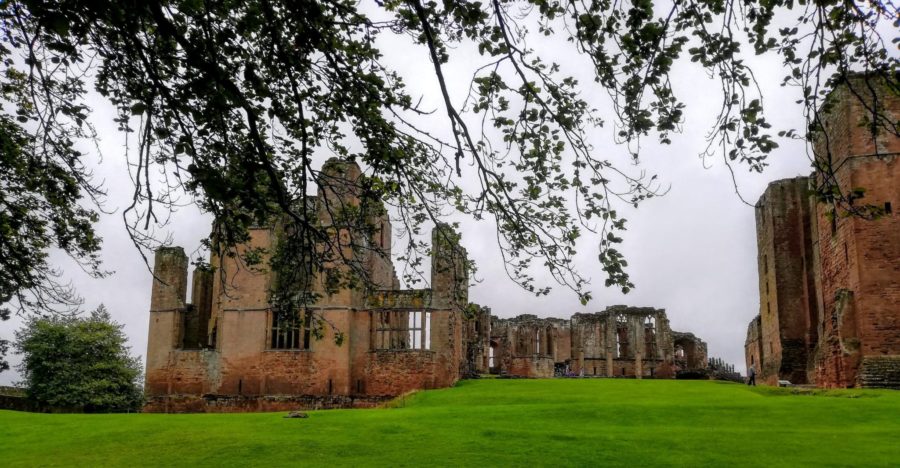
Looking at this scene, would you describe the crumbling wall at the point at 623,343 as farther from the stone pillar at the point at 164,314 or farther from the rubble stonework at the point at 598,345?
the stone pillar at the point at 164,314

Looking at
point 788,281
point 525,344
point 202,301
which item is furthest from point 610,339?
point 202,301

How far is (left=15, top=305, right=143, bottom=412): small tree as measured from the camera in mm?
39219

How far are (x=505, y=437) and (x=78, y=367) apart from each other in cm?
3473

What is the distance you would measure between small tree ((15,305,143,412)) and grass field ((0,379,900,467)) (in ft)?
71.1

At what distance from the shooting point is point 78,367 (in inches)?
1590

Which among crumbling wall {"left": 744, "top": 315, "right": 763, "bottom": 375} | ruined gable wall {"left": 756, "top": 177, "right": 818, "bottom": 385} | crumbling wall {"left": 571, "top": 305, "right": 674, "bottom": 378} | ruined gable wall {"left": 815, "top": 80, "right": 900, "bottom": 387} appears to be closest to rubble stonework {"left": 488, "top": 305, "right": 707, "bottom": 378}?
crumbling wall {"left": 571, "top": 305, "right": 674, "bottom": 378}

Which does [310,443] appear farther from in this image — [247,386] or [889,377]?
[247,386]

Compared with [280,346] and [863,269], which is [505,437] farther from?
[280,346]

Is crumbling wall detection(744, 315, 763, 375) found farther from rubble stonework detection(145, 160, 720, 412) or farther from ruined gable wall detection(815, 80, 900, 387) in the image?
rubble stonework detection(145, 160, 720, 412)

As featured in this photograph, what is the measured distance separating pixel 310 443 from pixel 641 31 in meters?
9.79

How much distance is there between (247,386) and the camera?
101 feet

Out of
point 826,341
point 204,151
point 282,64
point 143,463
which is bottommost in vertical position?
point 143,463

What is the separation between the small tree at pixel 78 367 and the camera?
3922cm

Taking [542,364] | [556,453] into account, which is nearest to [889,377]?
[556,453]
